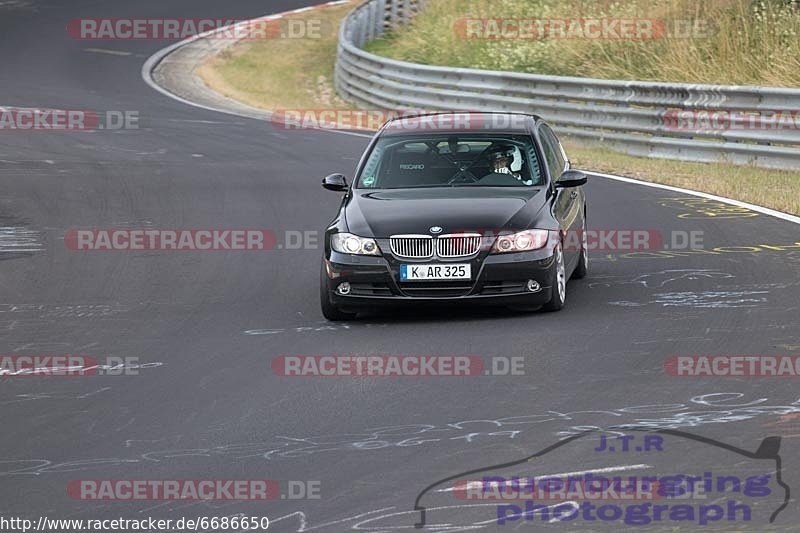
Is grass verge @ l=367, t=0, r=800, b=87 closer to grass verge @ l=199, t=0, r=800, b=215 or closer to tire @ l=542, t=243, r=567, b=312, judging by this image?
grass verge @ l=199, t=0, r=800, b=215

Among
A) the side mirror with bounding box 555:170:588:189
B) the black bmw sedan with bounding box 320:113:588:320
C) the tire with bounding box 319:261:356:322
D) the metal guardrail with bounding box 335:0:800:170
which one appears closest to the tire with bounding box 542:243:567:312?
the black bmw sedan with bounding box 320:113:588:320

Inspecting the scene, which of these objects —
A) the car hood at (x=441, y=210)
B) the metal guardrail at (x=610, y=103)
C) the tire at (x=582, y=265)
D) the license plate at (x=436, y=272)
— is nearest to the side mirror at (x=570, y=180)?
the car hood at (x=441, y=210)

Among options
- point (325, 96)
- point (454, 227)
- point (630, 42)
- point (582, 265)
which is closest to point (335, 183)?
point (454, 227)

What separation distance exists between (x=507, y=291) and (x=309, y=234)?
506 cm

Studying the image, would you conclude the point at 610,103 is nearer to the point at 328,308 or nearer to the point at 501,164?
the point at 501,164

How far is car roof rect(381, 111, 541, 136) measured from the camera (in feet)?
40.5

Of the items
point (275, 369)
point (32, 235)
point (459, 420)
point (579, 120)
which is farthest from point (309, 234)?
point (579, 120)

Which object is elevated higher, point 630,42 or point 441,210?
point 441,210

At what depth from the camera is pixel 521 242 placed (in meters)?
10.9

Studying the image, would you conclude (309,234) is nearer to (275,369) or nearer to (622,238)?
(622,238)

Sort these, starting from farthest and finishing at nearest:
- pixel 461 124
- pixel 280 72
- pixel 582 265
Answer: pixel 280 72 → pixel 582 265 → pixel 461 124

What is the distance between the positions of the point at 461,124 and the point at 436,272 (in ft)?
6.90

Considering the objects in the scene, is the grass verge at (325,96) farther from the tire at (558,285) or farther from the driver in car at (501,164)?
the tire at (558,285)

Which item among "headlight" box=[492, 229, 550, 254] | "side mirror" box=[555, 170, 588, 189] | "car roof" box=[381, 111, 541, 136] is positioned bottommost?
"headlight" box=[492, 229, 550, 254]
